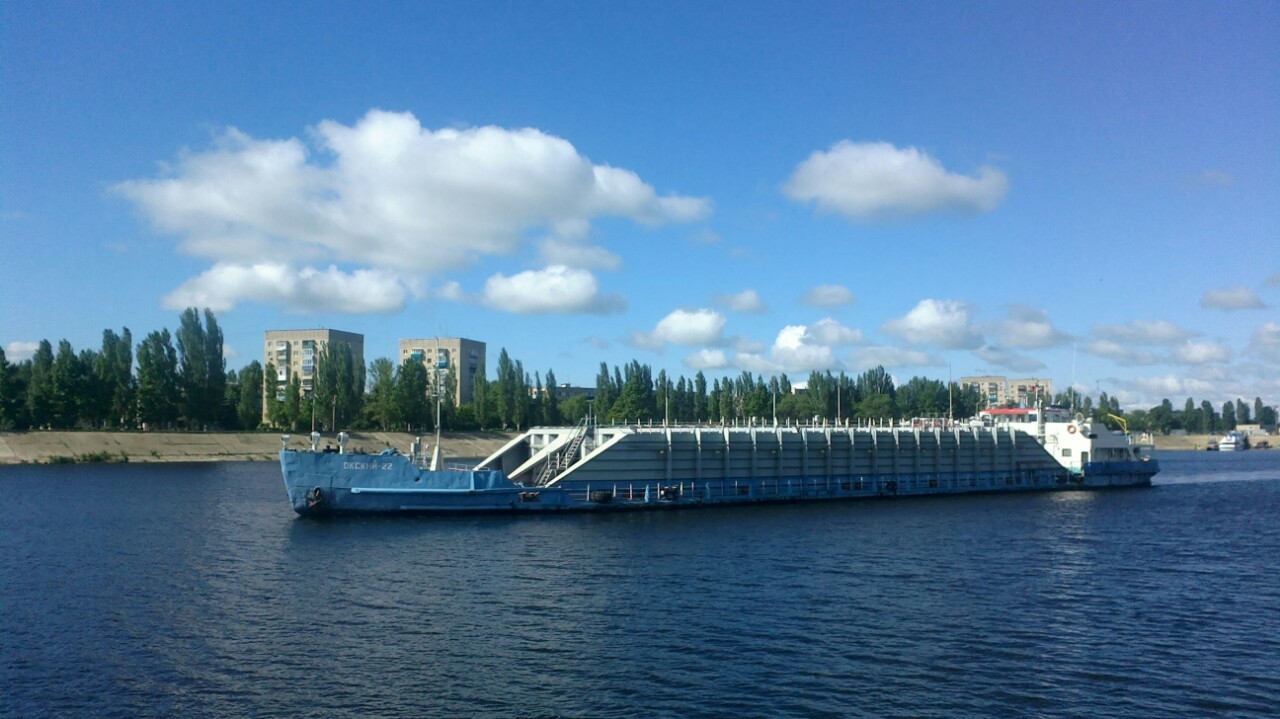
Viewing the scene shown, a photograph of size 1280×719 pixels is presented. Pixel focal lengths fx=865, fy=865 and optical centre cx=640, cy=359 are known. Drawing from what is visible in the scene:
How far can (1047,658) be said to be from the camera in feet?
87.7

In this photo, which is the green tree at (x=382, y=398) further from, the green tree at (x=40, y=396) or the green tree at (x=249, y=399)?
the green tree at (x=40, y=396)

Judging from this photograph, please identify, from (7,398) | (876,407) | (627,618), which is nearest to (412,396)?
(7,398)

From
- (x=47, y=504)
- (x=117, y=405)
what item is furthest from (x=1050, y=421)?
(x=117, y=405)

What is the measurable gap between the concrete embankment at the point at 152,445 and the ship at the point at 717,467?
6787 cm

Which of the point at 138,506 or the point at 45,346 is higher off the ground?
the point at 45,346

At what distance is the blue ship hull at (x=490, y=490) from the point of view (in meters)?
53.9

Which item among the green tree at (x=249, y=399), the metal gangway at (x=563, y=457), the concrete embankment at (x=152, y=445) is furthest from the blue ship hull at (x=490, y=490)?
the green tree at (x=249, y=399)

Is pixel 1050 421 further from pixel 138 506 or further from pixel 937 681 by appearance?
pixel 138 506

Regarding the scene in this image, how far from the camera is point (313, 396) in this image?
13788cm

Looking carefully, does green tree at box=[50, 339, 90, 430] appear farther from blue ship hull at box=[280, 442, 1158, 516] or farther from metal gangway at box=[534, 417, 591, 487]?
metal gangway at box=[534, 417, 591, 487]

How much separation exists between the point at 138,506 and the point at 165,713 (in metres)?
49.9

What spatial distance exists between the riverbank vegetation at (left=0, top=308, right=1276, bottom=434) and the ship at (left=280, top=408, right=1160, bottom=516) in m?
13.4

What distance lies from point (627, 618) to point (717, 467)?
38.1 metres

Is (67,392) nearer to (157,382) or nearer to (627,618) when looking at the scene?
(157,382)
